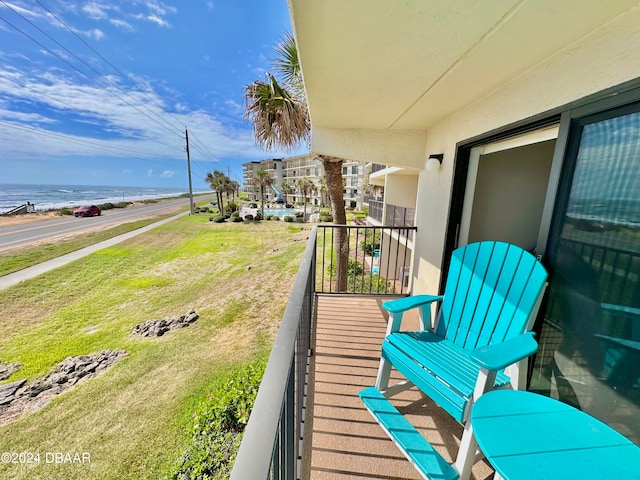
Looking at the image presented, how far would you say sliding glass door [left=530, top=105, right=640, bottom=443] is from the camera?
1218mm

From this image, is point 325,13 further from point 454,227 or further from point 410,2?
point 454,227

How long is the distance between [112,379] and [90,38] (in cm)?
4090

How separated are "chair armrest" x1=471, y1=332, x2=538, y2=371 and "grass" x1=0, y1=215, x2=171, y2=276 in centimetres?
1944

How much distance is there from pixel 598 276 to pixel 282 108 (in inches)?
209

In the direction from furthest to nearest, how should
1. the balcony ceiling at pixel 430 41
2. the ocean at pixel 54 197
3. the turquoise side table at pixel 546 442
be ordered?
the ocean at pixel 54 197, the balcony ceiling at pixel 430 41, the turquoise side table at pixel 546 442

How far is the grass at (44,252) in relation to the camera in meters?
13.5

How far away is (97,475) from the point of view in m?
4.08

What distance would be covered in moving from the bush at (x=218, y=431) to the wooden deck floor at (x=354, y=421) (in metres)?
1.83

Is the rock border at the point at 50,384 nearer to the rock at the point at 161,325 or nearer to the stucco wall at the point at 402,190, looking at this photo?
the rock at the point at 161,325

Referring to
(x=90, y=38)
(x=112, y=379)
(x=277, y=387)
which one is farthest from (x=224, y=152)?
(x=277, y=387)

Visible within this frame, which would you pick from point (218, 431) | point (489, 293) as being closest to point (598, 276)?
point (489, 293)

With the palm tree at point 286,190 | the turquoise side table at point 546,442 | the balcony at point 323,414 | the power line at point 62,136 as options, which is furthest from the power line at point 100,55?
the turquoise side table at point 546,442

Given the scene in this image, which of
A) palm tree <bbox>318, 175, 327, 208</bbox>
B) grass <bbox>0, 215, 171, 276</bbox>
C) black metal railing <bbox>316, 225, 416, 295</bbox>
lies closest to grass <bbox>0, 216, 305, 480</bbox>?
grass <bbox>0, 215, 171, 276</bbox>

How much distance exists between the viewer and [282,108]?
17.2 feet
